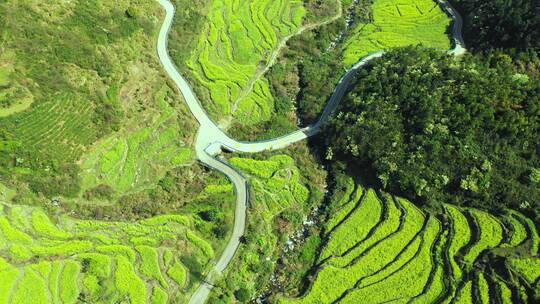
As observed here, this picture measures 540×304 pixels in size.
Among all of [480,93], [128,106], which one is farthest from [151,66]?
[480,93]

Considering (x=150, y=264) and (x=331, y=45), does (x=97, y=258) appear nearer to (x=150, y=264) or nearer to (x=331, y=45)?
(x=150, y=264)

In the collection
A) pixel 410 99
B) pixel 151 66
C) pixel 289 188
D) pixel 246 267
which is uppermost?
pixel 151 66

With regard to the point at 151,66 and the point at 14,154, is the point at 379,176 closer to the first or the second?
the point at 151,66

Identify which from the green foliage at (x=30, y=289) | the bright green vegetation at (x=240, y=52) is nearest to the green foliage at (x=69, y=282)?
the green foliage at (x=30, y=289)

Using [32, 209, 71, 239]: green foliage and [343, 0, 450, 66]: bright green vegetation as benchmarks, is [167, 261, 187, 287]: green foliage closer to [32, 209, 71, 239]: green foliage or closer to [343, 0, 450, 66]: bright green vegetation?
[32, 209, 71, 239]: green foliage

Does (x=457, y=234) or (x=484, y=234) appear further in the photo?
(x=457, y=234)

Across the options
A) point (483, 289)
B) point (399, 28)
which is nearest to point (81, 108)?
point (483, 289)

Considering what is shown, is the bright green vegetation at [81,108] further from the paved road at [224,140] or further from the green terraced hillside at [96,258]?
the green terraced hillside at [96,258]
